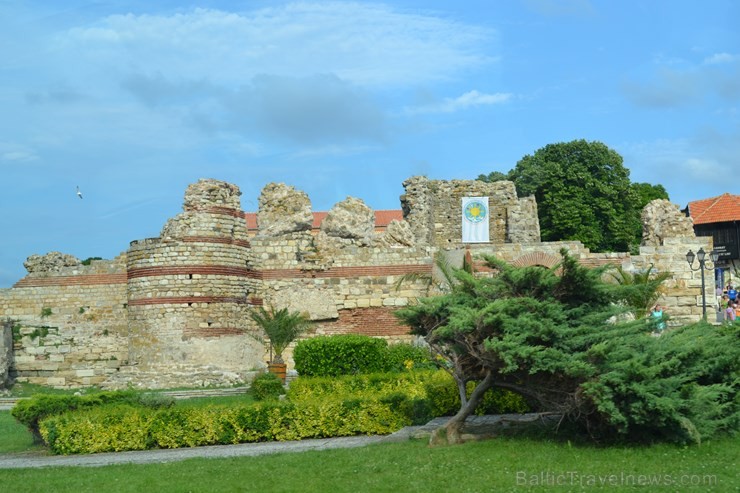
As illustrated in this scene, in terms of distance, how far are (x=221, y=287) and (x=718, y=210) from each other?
37.9m

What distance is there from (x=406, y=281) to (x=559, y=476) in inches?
612

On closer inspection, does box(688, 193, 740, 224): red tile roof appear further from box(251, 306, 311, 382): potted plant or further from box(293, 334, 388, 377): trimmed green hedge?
box(293, 334, 388, 377): trimmed green hedge

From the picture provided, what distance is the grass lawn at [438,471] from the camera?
11.0 m

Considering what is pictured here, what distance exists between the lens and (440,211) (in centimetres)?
3444

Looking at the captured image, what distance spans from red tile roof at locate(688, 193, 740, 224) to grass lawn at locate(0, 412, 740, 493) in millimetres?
43776

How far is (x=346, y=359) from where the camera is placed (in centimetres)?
2116

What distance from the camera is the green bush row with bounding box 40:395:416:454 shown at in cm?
1538

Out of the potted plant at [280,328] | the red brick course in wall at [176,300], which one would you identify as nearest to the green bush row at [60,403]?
the potted plant at [280,328]

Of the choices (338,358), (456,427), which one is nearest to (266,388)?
(338,358)

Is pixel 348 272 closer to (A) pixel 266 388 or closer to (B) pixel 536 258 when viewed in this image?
(B) pixel 536 258

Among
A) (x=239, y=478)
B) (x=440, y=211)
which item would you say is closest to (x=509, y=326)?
(x=239, y=478)

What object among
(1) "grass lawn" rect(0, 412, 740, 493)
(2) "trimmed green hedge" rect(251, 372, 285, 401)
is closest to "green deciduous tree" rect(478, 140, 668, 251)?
(2) "trimmed green hedge" rect(251, 372, 285, 401)

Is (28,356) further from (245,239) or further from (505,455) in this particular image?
(505,455)

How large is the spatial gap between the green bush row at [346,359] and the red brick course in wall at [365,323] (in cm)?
507
